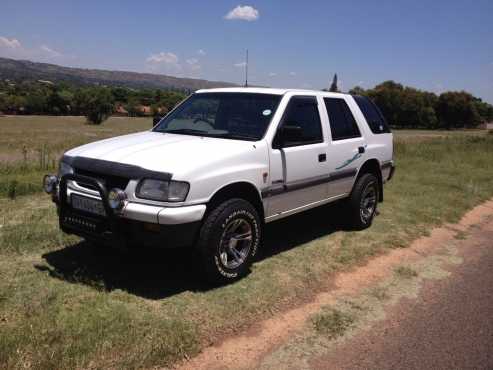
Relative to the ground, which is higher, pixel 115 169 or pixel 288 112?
pixel 288 112

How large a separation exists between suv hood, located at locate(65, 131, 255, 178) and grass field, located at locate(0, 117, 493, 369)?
863 mm

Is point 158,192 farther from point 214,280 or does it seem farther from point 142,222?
point 214,280

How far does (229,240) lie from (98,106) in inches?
2699

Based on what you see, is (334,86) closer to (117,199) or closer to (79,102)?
(117,199)

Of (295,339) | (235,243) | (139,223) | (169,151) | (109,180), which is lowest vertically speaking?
(295,339)

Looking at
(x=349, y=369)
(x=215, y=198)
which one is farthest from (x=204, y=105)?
(x=349, y=369)

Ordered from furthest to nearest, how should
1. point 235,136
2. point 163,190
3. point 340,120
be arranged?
point 340,120 < point 235,136 < point 163,190

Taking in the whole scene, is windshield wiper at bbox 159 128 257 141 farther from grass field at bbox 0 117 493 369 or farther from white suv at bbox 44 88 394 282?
grass field at bbox 0 117 493 369

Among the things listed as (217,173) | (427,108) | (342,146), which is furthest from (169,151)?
(427,108)

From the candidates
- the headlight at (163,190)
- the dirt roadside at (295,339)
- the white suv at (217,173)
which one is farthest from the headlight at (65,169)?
the dirt roadside at (295,339)

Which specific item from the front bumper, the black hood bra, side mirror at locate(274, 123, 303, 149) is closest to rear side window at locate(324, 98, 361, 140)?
side mirror at locate(274, 123, 303, 149)

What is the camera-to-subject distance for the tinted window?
16.6ft

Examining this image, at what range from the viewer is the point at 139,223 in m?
3.80

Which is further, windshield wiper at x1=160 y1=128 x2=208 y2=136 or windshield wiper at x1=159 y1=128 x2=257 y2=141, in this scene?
windshield wiper at x1=160 y1=128 x2=208 y2=136
